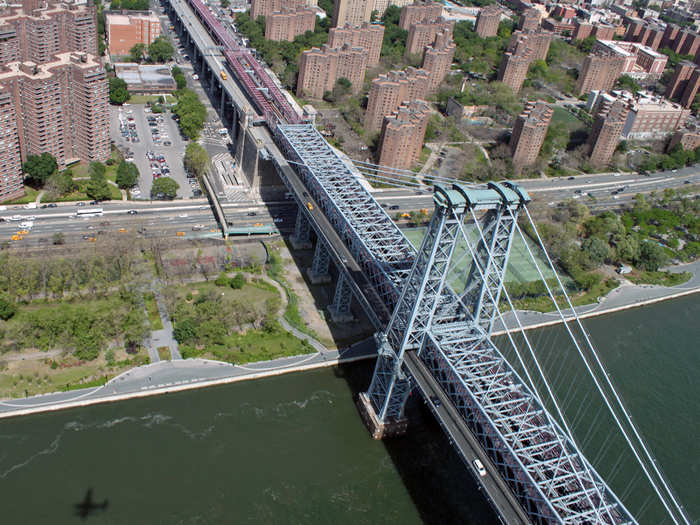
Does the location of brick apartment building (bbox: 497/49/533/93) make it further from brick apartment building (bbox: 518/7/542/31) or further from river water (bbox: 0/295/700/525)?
river water (bbox: 0/295/700/525)

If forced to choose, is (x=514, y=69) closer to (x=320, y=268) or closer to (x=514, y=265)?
(x=514, y=265)

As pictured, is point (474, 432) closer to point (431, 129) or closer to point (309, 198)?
point (309, 198)

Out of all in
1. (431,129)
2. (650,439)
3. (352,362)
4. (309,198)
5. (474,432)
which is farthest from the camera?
(431,129)

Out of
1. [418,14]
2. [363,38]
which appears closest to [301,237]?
[363,38]

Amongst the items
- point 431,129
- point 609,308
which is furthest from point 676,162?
point 609,308

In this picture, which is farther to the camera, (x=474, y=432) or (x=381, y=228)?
(x=381, y=228)

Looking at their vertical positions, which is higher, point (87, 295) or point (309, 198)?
point (309, 198)
